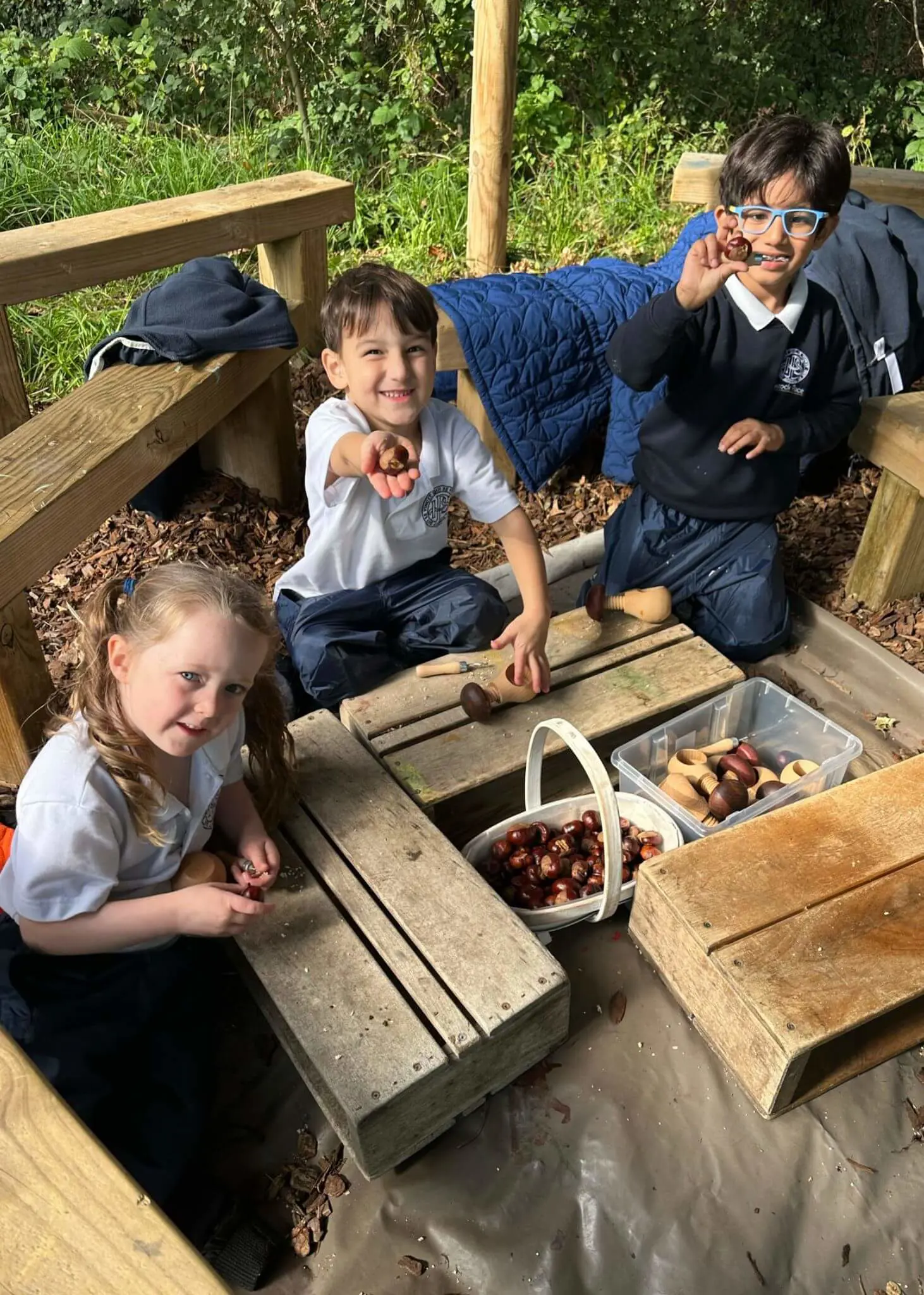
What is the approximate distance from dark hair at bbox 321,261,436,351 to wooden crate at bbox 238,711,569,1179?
1.17 m

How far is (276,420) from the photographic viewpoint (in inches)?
133

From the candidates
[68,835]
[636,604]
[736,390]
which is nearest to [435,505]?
[636,604]

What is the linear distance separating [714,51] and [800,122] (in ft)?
17.2

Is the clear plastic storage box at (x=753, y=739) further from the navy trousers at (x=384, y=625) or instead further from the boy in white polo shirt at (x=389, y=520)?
the navy trousers at (x=384, y=625)

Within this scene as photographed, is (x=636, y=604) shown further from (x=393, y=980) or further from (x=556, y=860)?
(x=393, y=980)

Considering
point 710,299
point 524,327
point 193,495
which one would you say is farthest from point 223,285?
point 710,299

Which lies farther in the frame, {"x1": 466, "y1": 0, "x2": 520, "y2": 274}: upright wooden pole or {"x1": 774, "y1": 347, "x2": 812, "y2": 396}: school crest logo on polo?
{"x1": 466, "y1": 0, "x2": 520, "y2": 274}: upright wooden pole

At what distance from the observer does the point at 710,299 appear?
2.72 m

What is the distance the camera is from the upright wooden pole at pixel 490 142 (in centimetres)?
351

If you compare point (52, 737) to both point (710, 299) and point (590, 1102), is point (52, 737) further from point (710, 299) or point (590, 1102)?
point (710, 299)

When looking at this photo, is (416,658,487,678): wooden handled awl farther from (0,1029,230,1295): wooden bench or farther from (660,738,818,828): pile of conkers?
(0,1029,230,1295): wooden bench

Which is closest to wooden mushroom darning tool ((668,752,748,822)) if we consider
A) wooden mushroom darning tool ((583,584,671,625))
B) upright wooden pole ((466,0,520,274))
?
wooden mushroom darning tool ((583,584,671,625))

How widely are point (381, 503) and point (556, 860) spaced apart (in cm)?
107

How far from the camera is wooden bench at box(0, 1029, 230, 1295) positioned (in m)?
0.93
